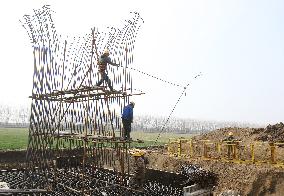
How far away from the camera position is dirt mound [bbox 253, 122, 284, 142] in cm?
2419

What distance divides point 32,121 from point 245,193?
936 cm

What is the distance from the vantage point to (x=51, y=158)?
11914 millimetres

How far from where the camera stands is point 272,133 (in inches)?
1011

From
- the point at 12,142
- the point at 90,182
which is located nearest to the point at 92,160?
the point at 90,182

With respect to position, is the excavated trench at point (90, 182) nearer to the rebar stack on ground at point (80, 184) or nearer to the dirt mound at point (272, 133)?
the rebar stack on ground at point (80, 184)

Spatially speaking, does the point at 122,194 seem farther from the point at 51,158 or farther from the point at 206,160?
the point at 206,160

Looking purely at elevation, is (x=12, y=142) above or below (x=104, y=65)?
below

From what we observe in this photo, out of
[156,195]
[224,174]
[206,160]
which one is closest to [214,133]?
[206,160]

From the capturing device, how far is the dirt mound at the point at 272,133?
24.2m

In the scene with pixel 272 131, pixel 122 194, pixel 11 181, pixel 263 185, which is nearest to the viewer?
pixel 122 194

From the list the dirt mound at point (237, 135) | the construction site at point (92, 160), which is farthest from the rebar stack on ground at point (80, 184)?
the dirt mound at point (237, 135)

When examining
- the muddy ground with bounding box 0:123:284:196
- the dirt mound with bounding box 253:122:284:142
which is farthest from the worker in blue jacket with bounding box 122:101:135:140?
the dirt mound with bounding box 253:122:284:142

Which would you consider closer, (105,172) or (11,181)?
(11,181)

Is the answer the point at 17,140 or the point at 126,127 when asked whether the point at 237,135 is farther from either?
the point at 17,140
